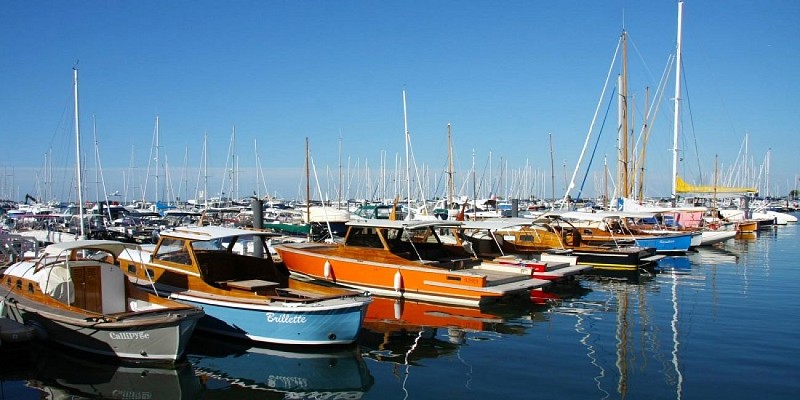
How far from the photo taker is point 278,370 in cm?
1091

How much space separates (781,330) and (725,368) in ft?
13.9

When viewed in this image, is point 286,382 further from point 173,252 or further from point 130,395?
point 173,252

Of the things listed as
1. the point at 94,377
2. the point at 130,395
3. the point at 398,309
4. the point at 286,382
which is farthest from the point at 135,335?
the point at 398,309

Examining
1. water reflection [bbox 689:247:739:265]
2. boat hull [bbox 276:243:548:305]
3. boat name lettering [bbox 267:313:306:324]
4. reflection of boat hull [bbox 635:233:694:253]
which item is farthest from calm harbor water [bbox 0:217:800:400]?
reflection of boat hull [bbox 635:233:694:253]

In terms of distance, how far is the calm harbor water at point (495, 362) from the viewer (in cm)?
978

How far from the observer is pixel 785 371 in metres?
10.7

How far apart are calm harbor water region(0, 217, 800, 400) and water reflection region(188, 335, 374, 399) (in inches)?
0.8

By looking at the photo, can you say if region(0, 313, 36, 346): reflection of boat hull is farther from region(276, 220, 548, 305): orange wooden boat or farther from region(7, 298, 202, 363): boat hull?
region(276, 220, 548, 305): orange wooden boat

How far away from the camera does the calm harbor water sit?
32.1ft

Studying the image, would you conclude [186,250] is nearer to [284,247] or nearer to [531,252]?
[284,247]

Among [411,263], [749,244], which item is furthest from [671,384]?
[749,244]

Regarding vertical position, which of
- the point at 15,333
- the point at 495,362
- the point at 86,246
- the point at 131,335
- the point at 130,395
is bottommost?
the point at 130,395

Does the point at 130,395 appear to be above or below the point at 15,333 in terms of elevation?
below

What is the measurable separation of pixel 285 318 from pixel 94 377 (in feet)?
11.2
